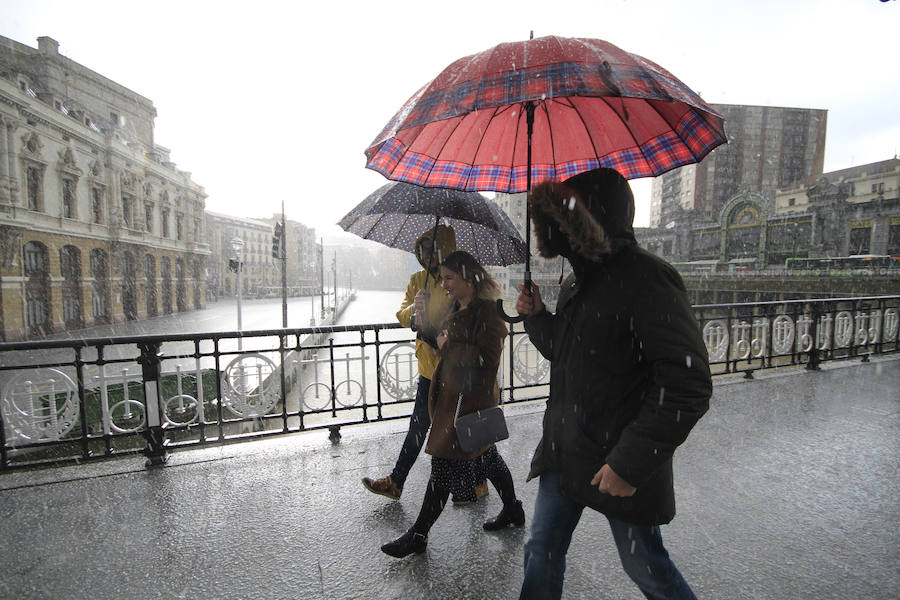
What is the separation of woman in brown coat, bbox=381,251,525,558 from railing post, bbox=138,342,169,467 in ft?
7.91

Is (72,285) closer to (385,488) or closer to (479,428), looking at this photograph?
(385,488)

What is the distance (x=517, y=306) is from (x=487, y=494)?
5.85 ft

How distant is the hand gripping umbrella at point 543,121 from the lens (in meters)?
1.32

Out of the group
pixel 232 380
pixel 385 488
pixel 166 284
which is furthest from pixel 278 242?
pixel 166 284

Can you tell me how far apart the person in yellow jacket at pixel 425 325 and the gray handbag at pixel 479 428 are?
0.49 meters

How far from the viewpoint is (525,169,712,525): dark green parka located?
1.13 metres

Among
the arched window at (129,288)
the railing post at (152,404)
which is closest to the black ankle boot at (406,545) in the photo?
the railing post at (152,404)

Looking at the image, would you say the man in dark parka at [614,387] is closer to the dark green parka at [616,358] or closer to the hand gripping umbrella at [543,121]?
the dark green parka at [616,358]

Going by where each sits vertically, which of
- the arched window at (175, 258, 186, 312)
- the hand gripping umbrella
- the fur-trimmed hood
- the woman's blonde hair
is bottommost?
the arched window at (175, 258, 186, 312)

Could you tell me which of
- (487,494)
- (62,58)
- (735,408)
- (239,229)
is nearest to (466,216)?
(487,494)

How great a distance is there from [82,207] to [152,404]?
121ft

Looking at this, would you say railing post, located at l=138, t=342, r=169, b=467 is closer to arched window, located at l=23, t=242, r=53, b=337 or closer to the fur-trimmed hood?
the fur-trimmed hood

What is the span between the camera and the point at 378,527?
249 cm

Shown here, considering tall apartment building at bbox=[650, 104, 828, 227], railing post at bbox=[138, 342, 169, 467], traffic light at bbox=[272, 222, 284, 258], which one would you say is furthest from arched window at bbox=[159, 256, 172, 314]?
tall apartment building at bbox=[650, 104, 828, 227]
